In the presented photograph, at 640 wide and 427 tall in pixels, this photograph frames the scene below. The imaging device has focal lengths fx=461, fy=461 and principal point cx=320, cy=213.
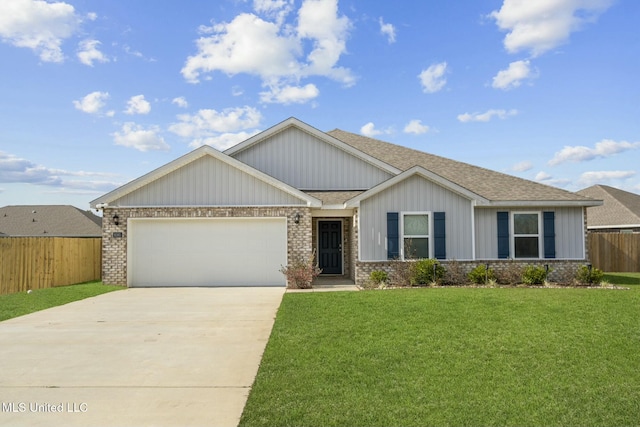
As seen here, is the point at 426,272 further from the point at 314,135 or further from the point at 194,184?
the point at 194,184

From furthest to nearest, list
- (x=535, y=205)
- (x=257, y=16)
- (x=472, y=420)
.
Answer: (x=535, y=205), (x=257, y=16), (x=472, y=420)

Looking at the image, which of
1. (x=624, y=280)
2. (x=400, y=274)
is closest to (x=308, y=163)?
(x=400, y=274)

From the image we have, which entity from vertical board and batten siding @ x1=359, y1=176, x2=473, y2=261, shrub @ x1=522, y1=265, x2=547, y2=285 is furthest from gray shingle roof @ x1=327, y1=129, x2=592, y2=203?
shrub @ x1=522, y1=265, x2=547, y2=285

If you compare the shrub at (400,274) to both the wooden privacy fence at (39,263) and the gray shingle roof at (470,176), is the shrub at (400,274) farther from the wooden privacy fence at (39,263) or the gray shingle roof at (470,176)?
the wooden privacy fence at (39,263)

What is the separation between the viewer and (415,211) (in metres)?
14.9

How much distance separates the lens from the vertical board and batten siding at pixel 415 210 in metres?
14.8

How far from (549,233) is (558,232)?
0.38m

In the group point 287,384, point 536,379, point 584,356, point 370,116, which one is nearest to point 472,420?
point 536,379

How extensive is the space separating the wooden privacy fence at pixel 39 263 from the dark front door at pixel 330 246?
895cm

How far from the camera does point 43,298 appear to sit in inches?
505

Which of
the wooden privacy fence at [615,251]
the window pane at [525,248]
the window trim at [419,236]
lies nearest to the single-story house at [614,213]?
the wooden privacy fence at [615,251]

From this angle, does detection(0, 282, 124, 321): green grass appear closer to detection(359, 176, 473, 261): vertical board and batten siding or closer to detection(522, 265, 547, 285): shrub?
detection(359, 176, 473, 261): vertical board and batten siding

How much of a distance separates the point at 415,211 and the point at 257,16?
25.5ft

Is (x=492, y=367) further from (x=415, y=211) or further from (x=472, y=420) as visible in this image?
(x=415, y=211)
